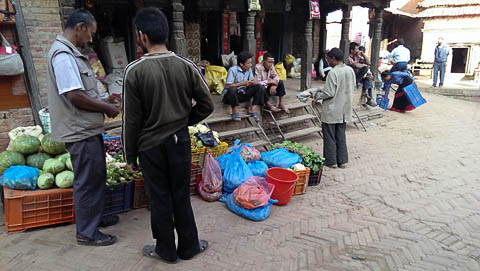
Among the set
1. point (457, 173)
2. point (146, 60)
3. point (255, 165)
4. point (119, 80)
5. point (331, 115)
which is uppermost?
point (146, 60)

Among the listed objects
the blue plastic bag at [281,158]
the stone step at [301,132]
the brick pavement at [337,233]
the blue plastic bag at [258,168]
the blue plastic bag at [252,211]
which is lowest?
the brick pavement at [337,233]

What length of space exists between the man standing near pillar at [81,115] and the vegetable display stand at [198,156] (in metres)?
1.57

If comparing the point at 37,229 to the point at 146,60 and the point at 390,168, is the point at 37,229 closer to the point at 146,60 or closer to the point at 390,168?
the point at 146,60

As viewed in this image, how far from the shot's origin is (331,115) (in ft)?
18.1

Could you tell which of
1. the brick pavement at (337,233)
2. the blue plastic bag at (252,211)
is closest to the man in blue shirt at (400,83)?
the brick pavement at (337,233)

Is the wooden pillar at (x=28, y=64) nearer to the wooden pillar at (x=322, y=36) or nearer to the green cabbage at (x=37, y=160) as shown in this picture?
the green cabbage at (x=37, y=160)

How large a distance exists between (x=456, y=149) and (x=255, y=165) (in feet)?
15.8

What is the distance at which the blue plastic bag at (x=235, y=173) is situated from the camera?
4.38 metres

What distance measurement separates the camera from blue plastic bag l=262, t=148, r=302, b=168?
15.9 ft

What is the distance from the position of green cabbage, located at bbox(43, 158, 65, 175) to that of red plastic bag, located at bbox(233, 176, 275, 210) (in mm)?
1944

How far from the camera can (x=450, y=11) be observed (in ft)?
56.2

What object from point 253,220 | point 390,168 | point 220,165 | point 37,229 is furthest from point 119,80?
point 390,168

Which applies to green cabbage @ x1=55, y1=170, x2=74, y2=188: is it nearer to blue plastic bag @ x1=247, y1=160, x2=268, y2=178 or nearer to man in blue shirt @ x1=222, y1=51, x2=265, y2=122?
blue plastic bag @ x1=247, y1=160, x2=268, y2=178

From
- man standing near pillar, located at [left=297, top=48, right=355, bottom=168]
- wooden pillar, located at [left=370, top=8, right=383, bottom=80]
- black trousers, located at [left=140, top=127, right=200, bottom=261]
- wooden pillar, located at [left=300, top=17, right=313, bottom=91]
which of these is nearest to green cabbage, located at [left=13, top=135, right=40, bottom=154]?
black trousers, located at [left=140, top=127, right=200, bottom=261]
